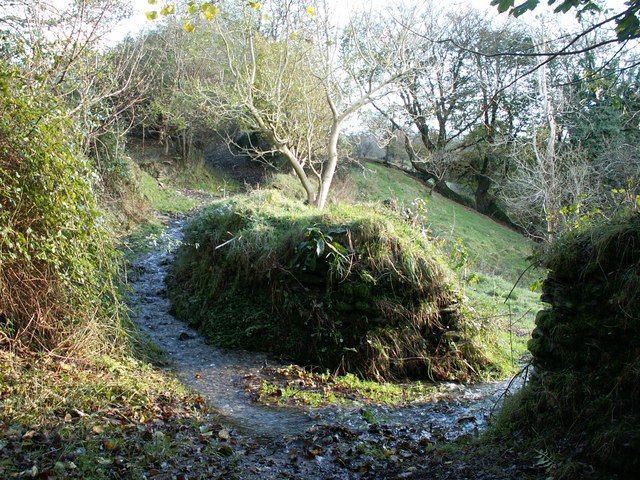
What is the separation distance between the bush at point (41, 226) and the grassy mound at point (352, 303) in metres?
2.98

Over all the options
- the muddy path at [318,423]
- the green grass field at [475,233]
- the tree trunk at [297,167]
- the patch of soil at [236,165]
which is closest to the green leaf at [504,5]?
the muddy path at [318,423]

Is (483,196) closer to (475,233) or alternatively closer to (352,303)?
(475,233)

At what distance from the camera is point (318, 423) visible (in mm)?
5441

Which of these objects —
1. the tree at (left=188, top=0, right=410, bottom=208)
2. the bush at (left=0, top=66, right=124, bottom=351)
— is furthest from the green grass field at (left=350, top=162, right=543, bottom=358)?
the bush at (left=0, top=66, right=124, bottom=351)

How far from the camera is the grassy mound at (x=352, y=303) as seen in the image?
7.31 m

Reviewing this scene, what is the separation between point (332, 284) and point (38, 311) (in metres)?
4.00

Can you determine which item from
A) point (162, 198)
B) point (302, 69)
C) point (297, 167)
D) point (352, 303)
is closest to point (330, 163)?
point (297, 167)

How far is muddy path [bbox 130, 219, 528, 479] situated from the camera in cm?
443

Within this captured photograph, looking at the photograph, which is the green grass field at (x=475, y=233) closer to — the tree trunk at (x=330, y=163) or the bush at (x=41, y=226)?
the tree trunk at (x=330, y=163)

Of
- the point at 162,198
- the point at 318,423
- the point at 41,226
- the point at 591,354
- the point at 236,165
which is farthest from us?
the point at 236,165

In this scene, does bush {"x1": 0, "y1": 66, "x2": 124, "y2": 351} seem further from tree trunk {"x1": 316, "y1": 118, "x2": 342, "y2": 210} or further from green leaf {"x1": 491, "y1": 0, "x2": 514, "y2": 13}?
tree trunk {"x1": 316, "y1": 118, "x2": 342, "y2": 210}

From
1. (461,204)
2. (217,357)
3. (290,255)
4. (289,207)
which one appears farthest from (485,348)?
(461,204)

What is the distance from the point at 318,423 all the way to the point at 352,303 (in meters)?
2.38

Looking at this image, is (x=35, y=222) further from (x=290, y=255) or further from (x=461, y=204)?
(x=461, y=204)
